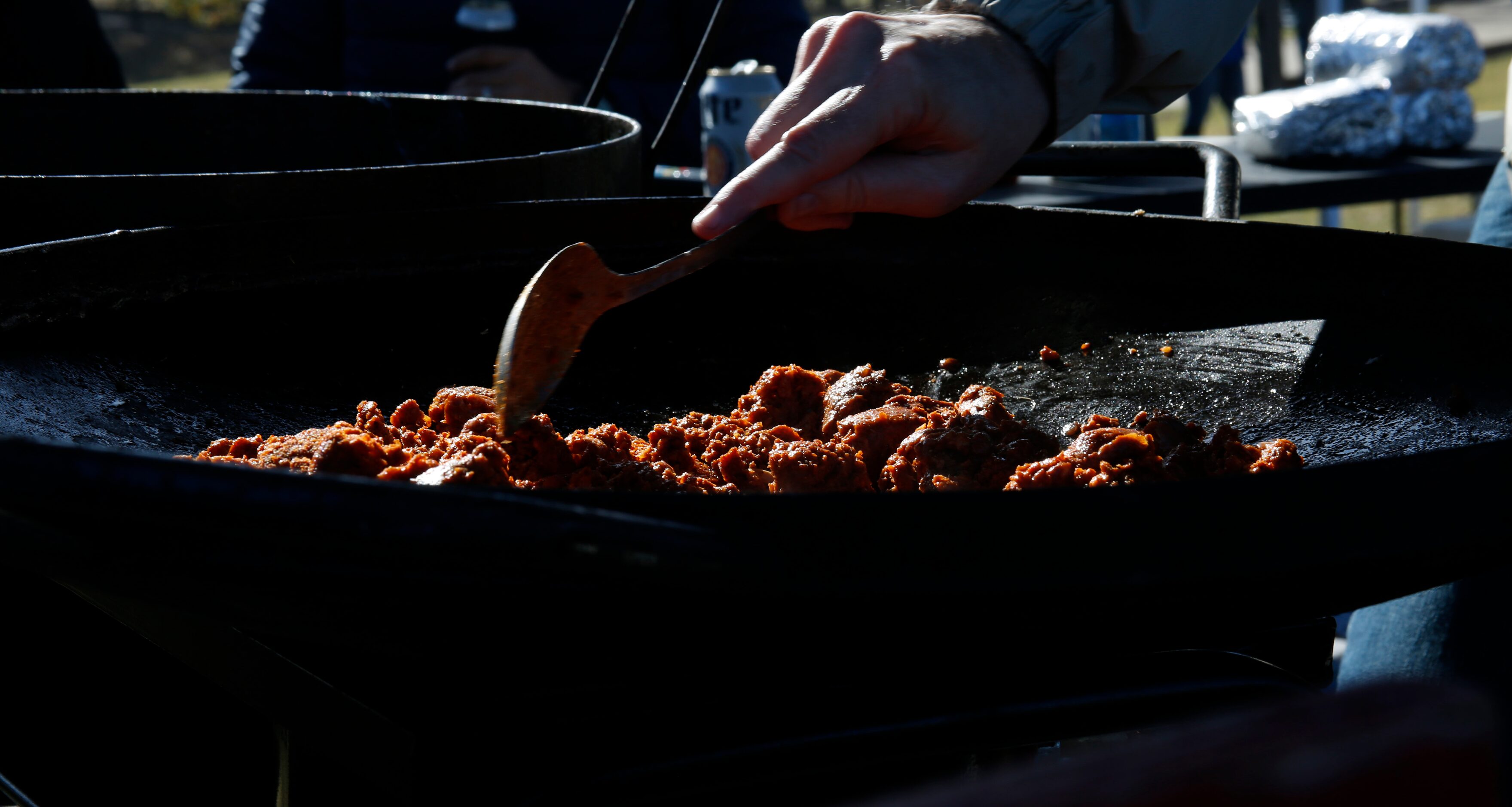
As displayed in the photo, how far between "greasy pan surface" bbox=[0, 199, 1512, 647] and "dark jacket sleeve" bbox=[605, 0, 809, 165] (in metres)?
2.10

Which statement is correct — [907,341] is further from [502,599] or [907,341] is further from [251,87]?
[251,87]

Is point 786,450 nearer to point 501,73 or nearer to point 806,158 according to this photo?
point 806,158

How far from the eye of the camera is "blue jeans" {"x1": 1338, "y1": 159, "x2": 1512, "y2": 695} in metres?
1.57

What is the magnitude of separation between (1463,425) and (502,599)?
2.48ft

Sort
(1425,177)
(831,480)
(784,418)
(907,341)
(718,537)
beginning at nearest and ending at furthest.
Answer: (718,537) → (831,480) → (784,418) → (907,341) → (1425,177)

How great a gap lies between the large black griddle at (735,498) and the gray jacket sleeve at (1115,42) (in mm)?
133

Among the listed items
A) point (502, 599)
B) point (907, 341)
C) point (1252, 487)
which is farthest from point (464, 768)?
point (907, 341)

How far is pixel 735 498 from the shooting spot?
469mm

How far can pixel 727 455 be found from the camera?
876mm

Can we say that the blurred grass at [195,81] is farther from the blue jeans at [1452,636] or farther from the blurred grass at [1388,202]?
the blue jeans at [1452,636]

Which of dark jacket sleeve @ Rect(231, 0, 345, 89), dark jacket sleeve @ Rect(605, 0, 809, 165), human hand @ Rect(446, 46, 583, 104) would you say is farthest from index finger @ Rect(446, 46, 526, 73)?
dark jacket sleeve @ Rect(231, 0, 345, 89)

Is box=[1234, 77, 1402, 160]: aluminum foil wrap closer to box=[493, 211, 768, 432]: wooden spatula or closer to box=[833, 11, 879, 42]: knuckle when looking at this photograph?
box=[833, 11, 879, 42]: knuckle

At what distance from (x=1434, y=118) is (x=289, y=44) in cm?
313

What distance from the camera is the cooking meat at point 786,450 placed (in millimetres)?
783
